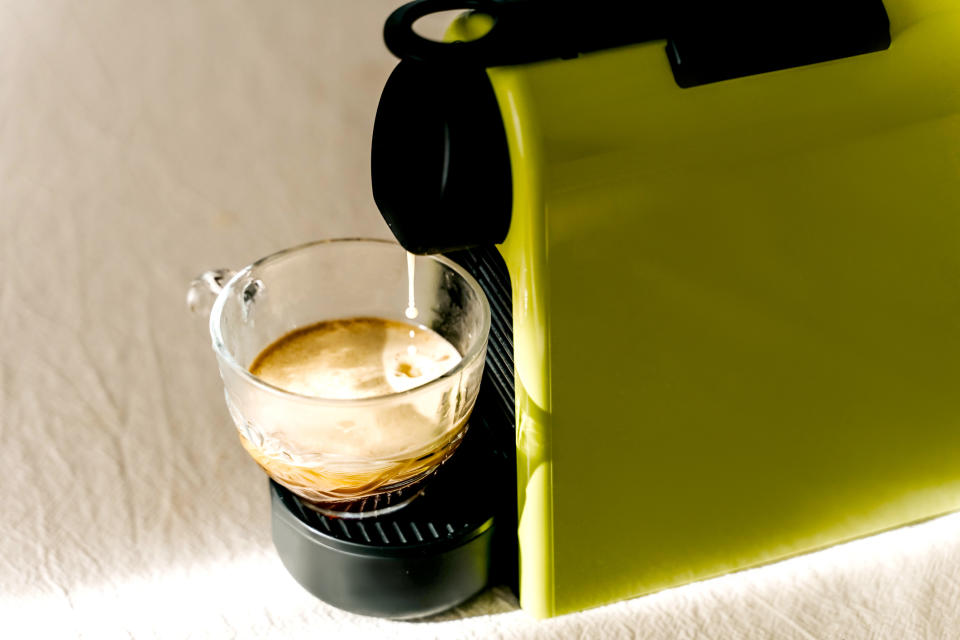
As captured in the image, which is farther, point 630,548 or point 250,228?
point 250,228

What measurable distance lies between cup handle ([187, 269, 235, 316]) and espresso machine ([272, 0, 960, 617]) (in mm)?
112

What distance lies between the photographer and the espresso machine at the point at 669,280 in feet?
1.58

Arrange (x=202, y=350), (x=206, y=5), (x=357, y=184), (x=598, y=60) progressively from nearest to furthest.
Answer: (x=598, y=60), (x=202, y=350), (x=357, y=184), (x=206, y=5)

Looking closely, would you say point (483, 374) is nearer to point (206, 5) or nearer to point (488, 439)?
point (488, 439)

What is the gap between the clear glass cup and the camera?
0.53 meters

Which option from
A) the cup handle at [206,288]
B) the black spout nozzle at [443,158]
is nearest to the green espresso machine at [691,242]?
the black spout nozzle at [443,158]

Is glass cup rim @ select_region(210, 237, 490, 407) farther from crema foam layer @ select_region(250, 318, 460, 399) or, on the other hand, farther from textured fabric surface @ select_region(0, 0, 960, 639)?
textured fabric surface @ select_region(0, 0, 960, 639)

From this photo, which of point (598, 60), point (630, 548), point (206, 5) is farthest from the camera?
point (206, 5)

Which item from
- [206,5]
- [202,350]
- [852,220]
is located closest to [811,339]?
[852,220]

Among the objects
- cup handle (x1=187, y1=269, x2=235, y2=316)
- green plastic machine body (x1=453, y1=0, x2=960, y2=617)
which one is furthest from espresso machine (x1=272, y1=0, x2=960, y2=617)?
cup handle (x1=187, y1=269, x2=235, y2=316)

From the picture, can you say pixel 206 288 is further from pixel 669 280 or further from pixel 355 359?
pixel 669 280

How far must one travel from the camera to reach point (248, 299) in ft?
1.98

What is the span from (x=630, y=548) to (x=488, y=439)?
0.31 feet

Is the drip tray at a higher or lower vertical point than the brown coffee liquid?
lower
